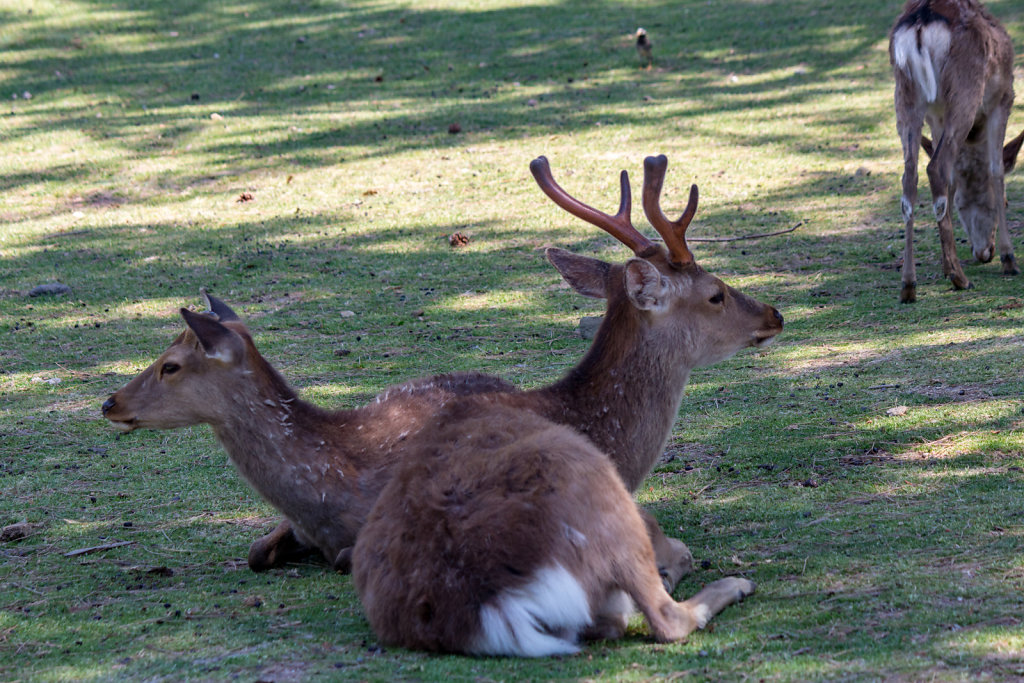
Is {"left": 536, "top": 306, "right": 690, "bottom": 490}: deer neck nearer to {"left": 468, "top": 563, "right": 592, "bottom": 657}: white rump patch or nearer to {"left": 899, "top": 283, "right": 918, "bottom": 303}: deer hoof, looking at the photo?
{"left": 468, "top": 563, "right": 592, "bottom": 657}: white rump patch

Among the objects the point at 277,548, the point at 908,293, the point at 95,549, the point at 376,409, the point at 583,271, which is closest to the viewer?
the point at 277,548

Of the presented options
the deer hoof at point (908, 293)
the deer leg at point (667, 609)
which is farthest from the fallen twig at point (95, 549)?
the deer hoof at point (908, 293)

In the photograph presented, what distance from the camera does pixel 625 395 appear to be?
518 cm

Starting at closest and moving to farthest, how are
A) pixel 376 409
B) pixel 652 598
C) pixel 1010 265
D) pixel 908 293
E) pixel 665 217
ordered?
pixel 652 598, pixel 665 217, pixel 376 409, pixel 908 293, pixel 1010 265

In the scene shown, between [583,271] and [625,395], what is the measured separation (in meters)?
0.79

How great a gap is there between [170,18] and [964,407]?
16.1 metres

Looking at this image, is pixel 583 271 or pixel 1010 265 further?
pixel 1010 265

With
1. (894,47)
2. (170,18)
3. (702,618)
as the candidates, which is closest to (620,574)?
(702,618)

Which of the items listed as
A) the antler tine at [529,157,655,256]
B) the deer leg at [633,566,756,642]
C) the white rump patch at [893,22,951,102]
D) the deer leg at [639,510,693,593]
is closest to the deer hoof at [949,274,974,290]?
the white rump patch at [893,22,951,102]

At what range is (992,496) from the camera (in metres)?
5.15

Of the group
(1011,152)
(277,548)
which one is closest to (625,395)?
(277,548)

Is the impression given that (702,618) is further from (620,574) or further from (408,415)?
(408,415)

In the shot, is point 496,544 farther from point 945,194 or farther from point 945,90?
point 945,90

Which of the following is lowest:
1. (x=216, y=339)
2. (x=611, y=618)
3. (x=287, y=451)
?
(x=611, y=618)
